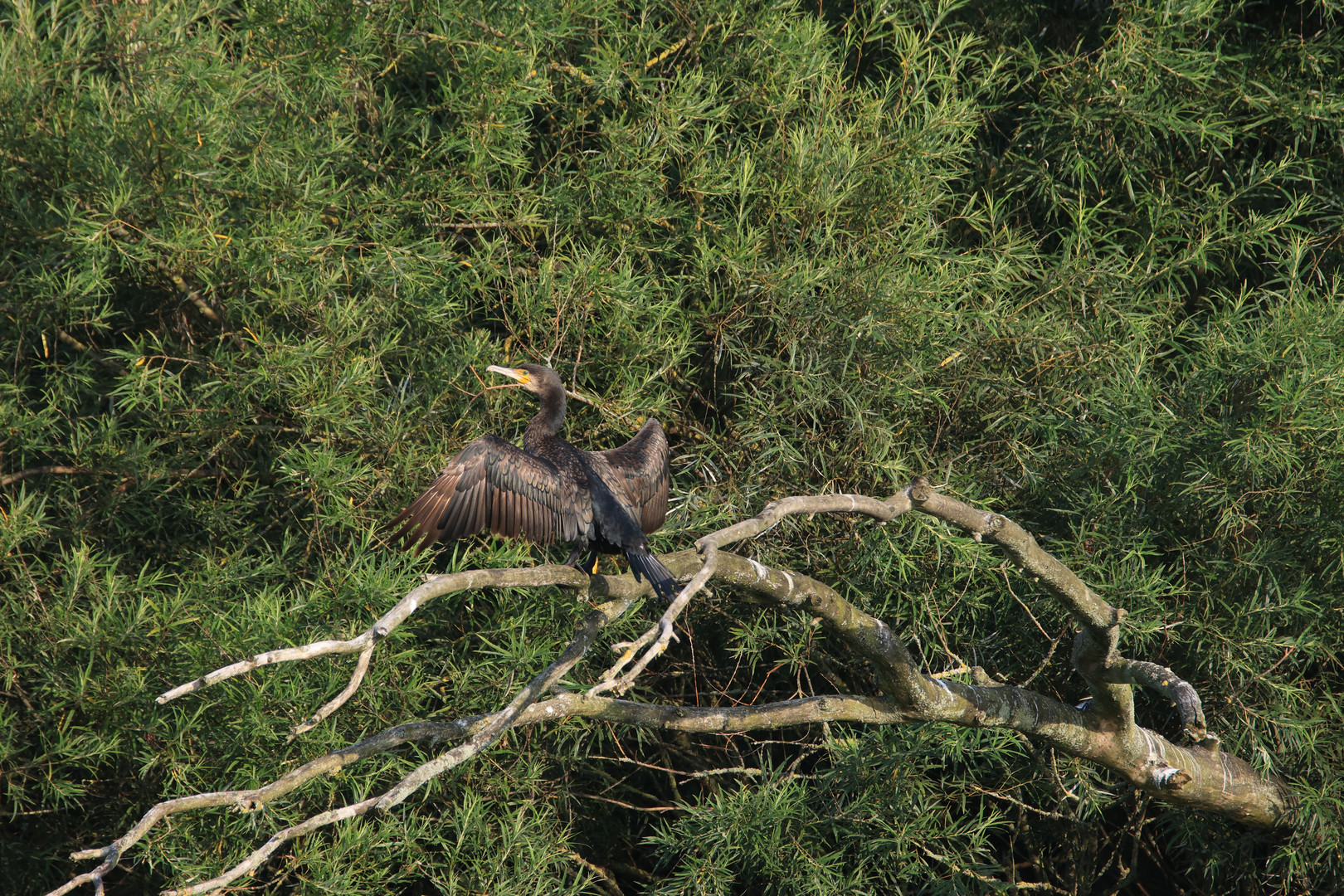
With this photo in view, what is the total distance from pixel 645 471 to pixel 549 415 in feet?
1.19

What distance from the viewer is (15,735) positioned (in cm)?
353

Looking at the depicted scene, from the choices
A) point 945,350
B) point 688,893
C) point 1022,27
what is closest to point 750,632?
point 688,893

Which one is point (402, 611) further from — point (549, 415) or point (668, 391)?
point (668, 391)

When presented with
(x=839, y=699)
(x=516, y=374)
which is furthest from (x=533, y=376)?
(x=839, y=699)

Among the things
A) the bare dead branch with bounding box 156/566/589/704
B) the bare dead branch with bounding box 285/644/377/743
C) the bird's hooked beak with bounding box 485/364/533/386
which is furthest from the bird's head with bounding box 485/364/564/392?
the bare dead branch with bounding box 285/644/377/743

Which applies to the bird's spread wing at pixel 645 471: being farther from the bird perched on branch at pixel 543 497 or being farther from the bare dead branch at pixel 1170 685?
the bare dead branch at pixel 1170 685

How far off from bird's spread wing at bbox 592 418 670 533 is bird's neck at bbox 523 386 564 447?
0.61 feet

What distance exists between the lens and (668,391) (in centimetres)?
396

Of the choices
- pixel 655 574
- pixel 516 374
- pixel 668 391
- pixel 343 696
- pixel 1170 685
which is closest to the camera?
pixel 343 696

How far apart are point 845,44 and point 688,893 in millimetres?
3089

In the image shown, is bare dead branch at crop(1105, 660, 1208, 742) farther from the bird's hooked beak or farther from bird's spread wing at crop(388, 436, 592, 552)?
the bird's hooked beak

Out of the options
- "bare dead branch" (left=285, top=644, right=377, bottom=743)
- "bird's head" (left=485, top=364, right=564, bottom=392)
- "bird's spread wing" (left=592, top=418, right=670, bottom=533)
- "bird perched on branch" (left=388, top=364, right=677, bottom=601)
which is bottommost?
"bird's spread wing" (left=592, top=418, right=670, bottom=533)

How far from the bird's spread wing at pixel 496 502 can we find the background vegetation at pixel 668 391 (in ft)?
0.91

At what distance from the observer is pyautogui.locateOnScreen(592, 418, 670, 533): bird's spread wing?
3.55 m
